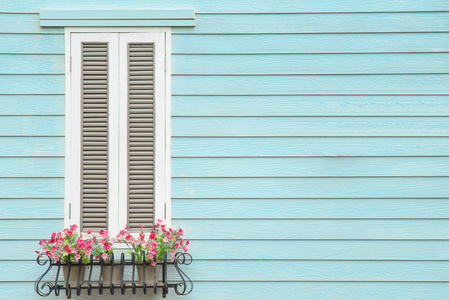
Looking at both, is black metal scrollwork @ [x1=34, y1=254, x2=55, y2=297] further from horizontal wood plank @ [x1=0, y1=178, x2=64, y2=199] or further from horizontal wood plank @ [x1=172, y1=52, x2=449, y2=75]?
horizontal wood plank @ [x1=172, y1=52, x2=449, y2=75]

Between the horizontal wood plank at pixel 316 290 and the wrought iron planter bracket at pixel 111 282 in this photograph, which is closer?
the wrought iron planter bracket at pixel 111 282

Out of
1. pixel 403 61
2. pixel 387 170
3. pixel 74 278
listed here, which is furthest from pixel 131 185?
pixel 403 61

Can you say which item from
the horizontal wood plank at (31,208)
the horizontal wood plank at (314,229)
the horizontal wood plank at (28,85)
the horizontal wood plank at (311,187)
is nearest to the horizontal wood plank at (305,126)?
the horizontal wood plank at (311,187)

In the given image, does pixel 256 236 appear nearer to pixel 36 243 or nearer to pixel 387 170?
pixel 387 170

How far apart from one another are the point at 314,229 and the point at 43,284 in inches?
71.7

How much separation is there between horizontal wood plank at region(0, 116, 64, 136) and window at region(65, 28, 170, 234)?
7 cm

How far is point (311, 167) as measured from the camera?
305cm

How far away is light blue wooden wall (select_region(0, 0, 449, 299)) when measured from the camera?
3.02m

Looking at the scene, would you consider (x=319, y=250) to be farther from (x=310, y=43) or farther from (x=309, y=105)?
(x=310, y=43)

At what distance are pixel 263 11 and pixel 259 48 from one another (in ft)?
0.84

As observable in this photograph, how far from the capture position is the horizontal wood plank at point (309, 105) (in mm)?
3047

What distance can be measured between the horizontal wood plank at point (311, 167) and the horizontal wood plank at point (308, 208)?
0.17 metres

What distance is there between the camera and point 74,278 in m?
2.88

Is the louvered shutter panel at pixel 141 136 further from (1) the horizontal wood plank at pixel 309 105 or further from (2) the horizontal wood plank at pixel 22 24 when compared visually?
(2) the horizontal wood plank at pixel 22 24
